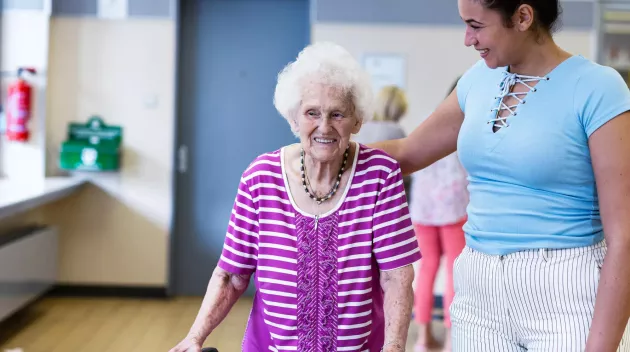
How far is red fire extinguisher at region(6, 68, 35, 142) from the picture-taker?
16.5 ft

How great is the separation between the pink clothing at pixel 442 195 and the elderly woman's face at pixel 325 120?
239 cm

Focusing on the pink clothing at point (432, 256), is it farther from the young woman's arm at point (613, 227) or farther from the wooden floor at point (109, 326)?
the young woman's arm at point (613, 227)

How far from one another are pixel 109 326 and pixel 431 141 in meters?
3.37

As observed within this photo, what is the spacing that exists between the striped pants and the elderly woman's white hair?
1.32 feet

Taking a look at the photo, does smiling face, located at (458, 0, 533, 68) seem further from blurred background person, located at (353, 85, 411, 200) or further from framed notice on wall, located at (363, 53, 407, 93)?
framed notice on wall, located at (363, 53, 407, 93)

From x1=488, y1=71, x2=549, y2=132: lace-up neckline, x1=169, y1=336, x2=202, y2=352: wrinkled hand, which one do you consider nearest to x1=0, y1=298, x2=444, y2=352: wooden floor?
x1=169, y1=336, x2=202, y2=352: wrinkled hand

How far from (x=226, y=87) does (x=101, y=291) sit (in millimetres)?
1692

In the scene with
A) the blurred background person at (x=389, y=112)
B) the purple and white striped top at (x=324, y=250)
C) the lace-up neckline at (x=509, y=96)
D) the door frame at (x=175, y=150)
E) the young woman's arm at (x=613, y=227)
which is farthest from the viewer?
the door frame at (x=175, y=150)

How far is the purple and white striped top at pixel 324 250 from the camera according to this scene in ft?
5.13

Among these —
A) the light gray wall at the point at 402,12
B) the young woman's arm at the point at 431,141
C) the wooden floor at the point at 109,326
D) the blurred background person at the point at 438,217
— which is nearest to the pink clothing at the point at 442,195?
the blurred background person at the point at 438,217

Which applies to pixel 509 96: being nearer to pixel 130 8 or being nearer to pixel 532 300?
pixel 532 300

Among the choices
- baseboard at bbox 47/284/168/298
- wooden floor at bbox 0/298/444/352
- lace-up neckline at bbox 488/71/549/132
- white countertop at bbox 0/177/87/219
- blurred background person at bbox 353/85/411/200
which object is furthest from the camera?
baseboard at bbox 47/284/168/298

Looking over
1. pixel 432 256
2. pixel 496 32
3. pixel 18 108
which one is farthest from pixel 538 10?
pixel 18 108

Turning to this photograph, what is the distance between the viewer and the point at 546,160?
134 cm
